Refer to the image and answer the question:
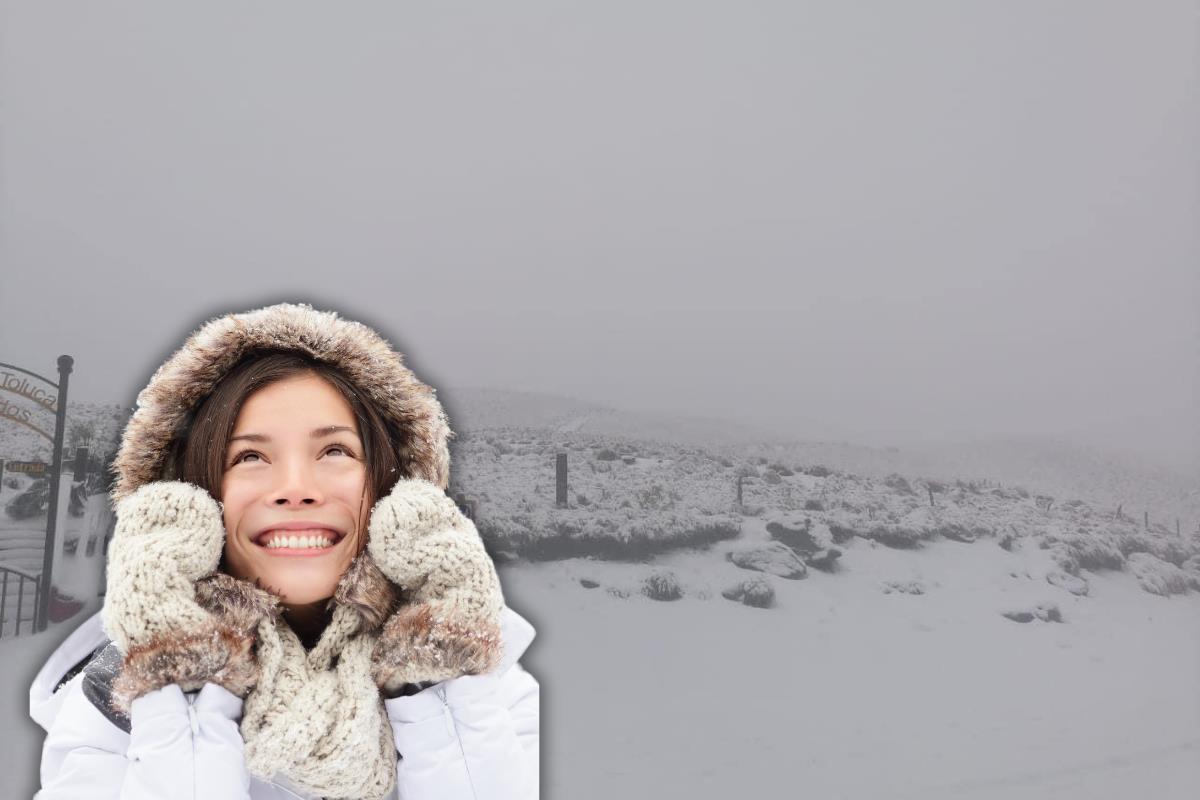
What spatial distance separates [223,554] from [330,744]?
1.34 ft

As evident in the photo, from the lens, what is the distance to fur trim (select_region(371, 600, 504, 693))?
1315 mm

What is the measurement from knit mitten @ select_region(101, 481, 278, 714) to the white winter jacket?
4cm

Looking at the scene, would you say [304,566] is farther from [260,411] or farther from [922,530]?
[922,530]

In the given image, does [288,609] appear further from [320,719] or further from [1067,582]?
[1067,582]

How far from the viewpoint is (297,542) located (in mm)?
1472

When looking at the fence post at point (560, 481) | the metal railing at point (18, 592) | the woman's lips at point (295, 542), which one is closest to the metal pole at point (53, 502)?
the metal railing at point (18, 592)

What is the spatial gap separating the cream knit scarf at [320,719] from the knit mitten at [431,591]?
0.05 m

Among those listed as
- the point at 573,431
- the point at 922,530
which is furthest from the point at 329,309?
the point at 922,530

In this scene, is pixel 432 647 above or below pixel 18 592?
above

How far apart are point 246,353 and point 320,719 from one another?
2.29 feet

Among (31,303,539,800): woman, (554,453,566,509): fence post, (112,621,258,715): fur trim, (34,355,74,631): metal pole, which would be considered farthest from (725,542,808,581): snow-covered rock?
(112,621,258,715): fur trim

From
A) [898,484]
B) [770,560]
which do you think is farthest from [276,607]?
[898,484]

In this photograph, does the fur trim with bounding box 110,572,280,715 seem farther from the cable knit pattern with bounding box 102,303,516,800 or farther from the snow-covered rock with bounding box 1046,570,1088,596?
the snow-covered rock with bounding box 1046,570,1088,596

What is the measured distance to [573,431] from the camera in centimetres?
1312
